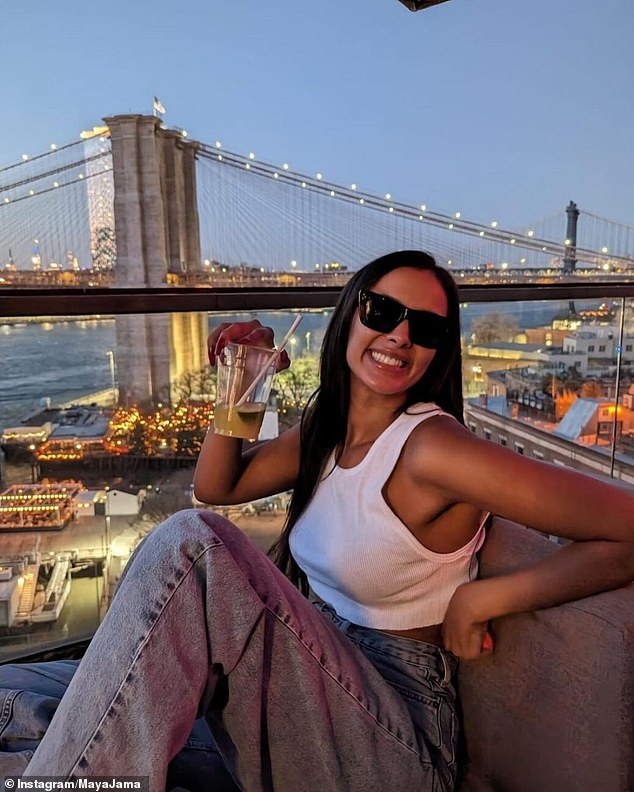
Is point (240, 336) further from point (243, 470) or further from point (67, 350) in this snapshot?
point (67, 350)

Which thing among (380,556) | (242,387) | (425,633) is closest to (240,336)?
(242,387)

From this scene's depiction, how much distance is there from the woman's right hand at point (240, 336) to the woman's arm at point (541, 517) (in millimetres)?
411

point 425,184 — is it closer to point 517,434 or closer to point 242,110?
point 242,110

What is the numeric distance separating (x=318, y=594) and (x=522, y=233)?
30.5 ft

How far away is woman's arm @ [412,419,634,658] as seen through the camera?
80cm

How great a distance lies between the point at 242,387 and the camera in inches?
40.6

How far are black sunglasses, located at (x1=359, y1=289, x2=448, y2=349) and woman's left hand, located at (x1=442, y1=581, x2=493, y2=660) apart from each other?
0.40 m

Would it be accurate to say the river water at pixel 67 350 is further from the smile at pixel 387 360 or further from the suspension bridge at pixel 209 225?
the suspension bridge at pixel 209 225

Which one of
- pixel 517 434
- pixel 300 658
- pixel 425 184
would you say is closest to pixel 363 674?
pixel 300 658

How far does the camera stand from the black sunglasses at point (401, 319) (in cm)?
104

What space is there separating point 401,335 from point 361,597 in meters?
0.43

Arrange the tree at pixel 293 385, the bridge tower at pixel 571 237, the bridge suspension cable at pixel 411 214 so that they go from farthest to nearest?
the bridge suspension cable at pixel 411 214
the bridge tower at pixel 571 237
the tree at pixel 293 385

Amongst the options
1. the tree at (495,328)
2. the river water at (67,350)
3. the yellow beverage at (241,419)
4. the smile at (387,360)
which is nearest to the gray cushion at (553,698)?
the smile at (387,360)

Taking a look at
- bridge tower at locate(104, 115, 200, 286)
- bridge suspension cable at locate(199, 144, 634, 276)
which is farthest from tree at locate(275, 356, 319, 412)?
bridge suspension cable at locate(199, 144, 634, 276)
